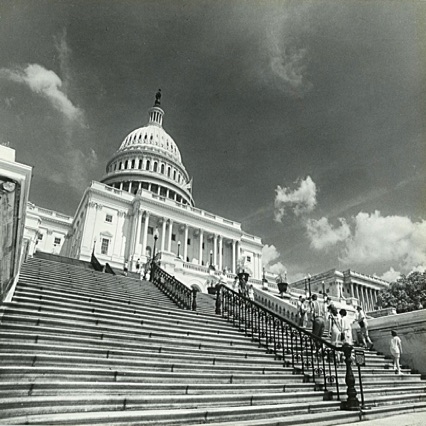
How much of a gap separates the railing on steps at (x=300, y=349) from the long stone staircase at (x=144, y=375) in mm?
281

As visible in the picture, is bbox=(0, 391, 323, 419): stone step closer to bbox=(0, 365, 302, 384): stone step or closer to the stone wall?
bbox=(0, 365, 302, 384): stone step

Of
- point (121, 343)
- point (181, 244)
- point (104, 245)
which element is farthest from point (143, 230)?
point (121, 343)

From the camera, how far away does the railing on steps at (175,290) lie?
1336cm

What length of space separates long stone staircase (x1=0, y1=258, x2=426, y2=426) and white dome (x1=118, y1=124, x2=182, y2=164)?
72.7 m

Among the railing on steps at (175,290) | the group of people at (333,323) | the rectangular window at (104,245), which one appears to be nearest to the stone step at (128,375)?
the group of people at (333,323)

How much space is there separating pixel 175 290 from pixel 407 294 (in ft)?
148

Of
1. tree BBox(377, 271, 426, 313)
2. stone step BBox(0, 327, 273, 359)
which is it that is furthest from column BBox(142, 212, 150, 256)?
stone step BBox(0, 327, 273, 359)

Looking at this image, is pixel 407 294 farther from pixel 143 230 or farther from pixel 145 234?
pixel 143 230

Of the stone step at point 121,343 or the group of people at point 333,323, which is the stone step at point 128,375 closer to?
the stone step at point 121,343

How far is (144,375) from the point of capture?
6242mm

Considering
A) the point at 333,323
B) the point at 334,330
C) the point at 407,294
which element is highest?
the point at 407,294

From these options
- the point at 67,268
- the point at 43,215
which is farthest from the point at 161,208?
the point at 67,268

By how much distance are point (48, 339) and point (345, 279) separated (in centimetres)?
8297

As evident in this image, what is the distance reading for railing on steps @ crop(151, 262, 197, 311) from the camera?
1336cm
